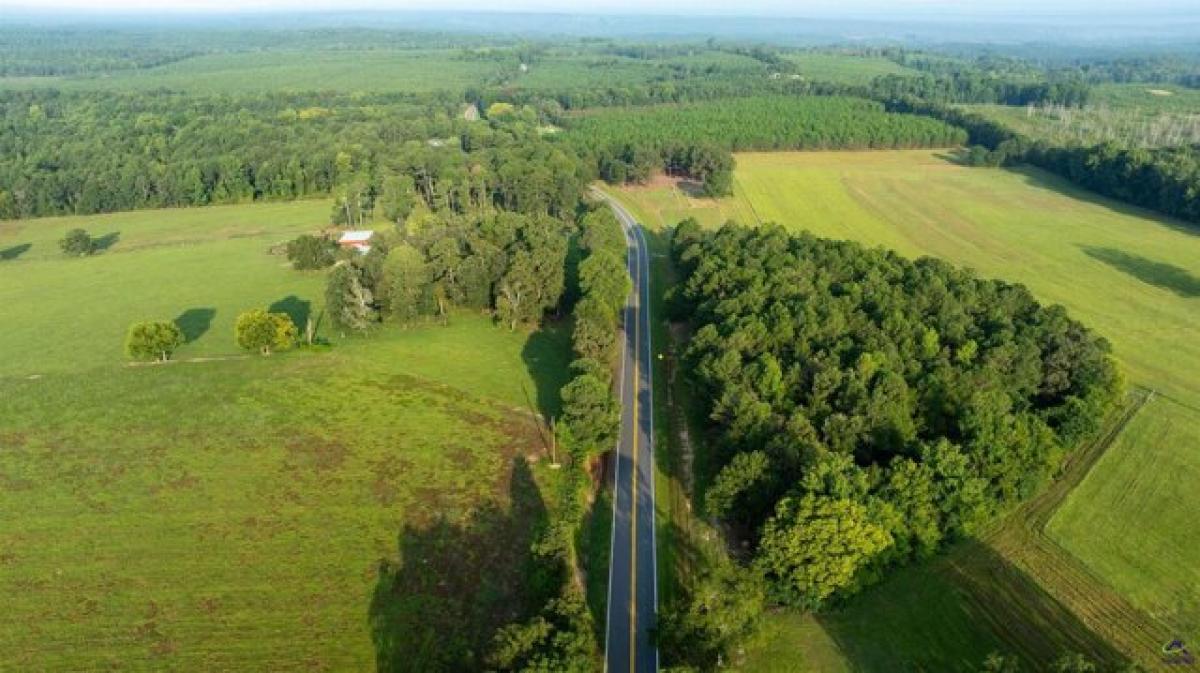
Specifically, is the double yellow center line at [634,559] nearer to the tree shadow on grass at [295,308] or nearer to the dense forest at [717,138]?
the tree shadow on grass at [295,308]

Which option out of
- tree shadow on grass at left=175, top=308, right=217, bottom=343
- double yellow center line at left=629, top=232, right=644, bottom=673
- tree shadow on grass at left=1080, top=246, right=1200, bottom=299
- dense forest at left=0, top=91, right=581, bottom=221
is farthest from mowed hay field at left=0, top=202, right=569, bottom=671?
tree shadow on grass at left=1080, top=246, right=1200, bottom=299

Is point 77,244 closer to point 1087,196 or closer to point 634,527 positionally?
point 634,527

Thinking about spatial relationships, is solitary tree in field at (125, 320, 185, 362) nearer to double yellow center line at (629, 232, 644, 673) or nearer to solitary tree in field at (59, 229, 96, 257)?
double yellow center line at (629, 232, 644, 673)

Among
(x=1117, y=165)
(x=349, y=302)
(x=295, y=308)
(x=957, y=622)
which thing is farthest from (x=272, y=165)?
(x=1117, y=165)

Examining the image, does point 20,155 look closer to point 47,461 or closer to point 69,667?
point 47,461

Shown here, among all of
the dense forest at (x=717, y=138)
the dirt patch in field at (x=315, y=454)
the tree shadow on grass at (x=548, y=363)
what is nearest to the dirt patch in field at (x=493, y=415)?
the tree shadow on grass at (x=548, y=363)

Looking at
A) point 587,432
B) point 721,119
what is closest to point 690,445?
point 587,432
